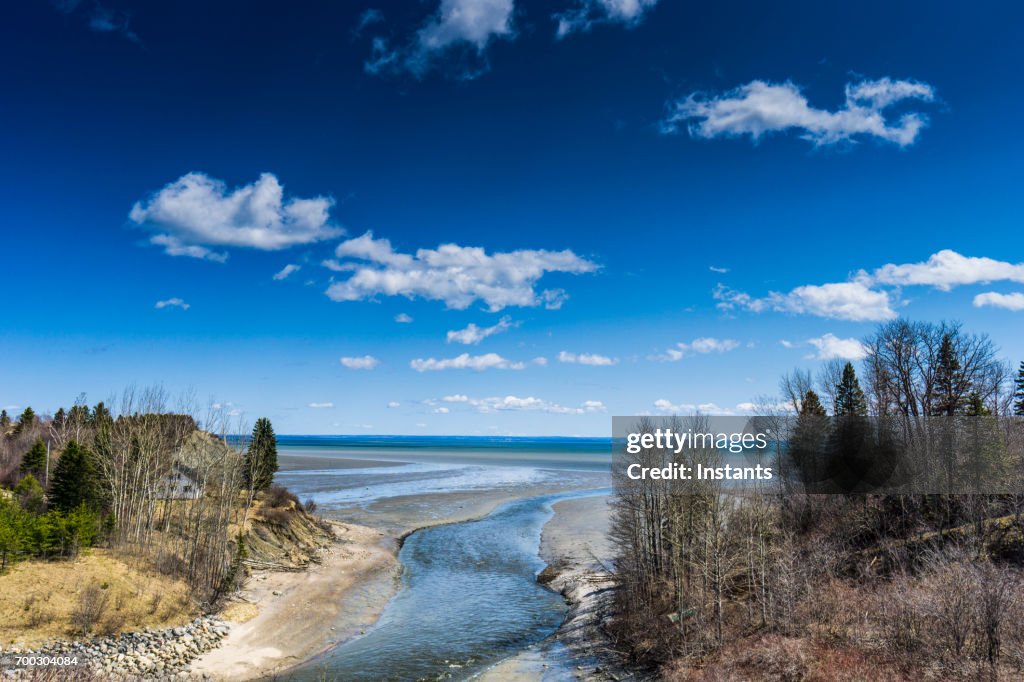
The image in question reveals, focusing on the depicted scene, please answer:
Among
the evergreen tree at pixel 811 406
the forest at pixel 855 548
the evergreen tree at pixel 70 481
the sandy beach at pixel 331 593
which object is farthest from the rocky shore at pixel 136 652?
the evergreen tree at pixel 811 406

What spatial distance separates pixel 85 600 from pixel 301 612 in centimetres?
1332

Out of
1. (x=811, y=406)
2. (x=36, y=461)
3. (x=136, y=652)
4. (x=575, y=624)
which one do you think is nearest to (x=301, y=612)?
(x=136, y=652)

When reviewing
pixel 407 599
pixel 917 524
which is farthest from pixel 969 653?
pixel 407 599

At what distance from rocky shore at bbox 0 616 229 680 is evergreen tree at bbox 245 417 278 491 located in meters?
25.6

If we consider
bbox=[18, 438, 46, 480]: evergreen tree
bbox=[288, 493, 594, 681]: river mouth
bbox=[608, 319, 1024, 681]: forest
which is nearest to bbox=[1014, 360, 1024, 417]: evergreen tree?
bbox=[608, 319, 1024, 681]: forest

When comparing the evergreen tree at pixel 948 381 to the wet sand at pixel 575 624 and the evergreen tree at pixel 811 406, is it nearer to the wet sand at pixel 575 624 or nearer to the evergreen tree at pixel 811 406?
the evergreen tree at pixel 811 406

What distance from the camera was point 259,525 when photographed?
184 ft

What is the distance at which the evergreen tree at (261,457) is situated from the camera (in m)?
60.5

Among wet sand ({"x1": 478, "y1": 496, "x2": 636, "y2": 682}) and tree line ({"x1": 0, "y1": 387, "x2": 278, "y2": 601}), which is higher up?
tree line ({"x1": 0, "y1": 387, "x2": 278, "y2": 601})

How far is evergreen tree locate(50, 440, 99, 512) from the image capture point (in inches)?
1575

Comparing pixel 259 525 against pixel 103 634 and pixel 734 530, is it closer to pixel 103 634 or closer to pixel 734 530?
pixel 103 634

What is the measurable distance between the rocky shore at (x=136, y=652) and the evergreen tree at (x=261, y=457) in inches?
1010

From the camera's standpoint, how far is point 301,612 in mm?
40562

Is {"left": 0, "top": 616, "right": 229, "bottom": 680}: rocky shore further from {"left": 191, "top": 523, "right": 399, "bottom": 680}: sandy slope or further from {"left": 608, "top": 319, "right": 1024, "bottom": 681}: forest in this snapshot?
{"left": 608, "top": 319, "right": 1024, "bottom": 681}: forest
